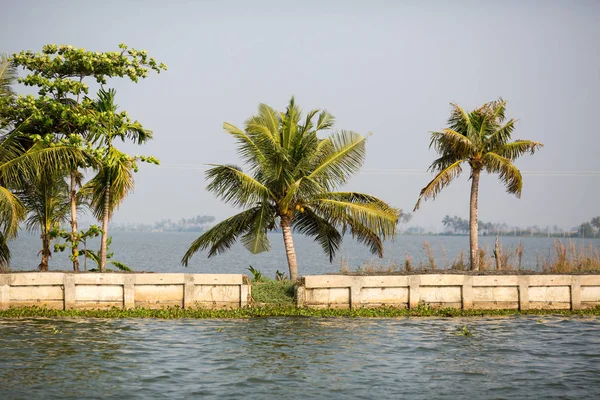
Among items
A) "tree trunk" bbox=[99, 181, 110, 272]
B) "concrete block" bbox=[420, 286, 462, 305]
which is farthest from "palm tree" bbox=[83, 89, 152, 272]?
"concrete block" bbox=[420, 286, 462, 305]

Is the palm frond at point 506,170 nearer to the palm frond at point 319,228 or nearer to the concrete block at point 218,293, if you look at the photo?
the palm frond at point 319,228

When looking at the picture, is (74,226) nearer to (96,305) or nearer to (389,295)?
(96,305)

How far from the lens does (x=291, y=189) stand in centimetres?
2608

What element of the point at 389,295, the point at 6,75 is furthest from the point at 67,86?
the point at 389,295

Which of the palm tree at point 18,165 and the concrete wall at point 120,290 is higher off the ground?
the palm tree at point 18,165

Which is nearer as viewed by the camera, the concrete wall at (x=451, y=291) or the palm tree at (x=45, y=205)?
the concrete wall at (x=451, y=291)

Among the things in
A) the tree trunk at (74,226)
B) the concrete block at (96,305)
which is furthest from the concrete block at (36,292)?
the tree trunk at (74,226)

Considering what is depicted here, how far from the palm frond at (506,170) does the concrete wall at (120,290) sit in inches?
434

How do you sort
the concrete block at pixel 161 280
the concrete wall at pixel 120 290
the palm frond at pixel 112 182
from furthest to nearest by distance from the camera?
the palm frond at pixel 112 182 < the concrete block at pixel 161 280 < the concrete wall at pixel 120 290

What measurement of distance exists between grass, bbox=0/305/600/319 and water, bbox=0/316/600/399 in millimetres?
352

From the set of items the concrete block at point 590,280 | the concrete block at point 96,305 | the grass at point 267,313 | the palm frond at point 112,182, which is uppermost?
the palm frond at point 112,182

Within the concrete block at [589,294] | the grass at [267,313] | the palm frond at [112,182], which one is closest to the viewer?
the grass at [267,313]

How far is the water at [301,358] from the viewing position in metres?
15.3

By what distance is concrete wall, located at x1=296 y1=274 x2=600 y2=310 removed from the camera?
23469 millimetres
